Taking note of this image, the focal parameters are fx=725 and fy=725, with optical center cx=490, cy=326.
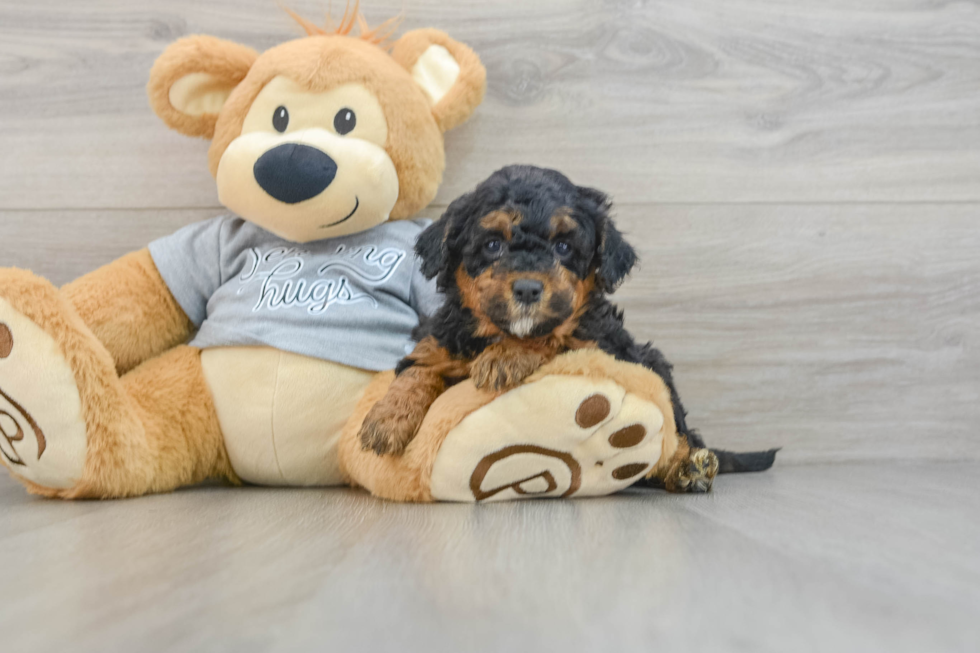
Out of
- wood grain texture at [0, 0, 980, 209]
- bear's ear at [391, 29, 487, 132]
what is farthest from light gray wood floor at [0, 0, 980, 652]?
bear's ear at [391, 29, 487, 132]

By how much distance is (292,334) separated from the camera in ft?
3.77

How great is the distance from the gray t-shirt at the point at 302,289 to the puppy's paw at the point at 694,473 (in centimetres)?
47

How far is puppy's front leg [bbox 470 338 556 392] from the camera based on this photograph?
90 cm

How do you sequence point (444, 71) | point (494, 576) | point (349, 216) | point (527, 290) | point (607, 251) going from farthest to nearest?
point (444, 71)
point (349, 216)
point (607, 251)
point (527, 290)
point (494, 576)

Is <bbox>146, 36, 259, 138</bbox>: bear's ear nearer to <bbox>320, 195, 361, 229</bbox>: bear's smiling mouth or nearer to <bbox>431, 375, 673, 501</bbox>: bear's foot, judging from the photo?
<bbox>320, 195, 361, 229</bbox>: bear's smiling mouth

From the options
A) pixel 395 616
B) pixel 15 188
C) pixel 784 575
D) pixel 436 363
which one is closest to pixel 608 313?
Answer: pixel 436 363

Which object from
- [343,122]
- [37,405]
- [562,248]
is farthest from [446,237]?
[37,405]

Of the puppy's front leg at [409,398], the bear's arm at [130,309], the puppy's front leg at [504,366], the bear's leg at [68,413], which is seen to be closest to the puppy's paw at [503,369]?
the puppy's front leg at [504,366]

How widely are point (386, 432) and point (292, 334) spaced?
0.30 m

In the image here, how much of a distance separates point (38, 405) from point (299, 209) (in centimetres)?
46

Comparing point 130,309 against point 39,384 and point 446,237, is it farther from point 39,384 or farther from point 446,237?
point 446,237

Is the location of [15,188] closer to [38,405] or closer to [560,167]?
[38,405]

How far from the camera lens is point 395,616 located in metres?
0.53

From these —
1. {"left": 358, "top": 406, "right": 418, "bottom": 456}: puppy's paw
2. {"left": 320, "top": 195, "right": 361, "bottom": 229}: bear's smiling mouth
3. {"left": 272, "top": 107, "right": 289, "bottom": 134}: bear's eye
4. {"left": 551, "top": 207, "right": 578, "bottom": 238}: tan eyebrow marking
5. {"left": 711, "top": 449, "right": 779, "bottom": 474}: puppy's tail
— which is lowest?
{"left": 711, "top": 449, "right": 779, "bottom": 474}: puppy's tail
